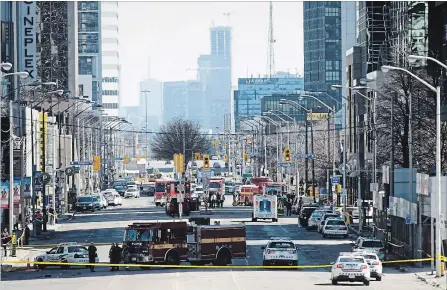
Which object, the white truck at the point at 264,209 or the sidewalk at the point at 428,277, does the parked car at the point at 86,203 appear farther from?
the sidewalk at the point at 428,277

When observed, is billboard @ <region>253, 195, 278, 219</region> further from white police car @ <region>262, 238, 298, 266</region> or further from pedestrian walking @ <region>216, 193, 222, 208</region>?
white police car @ <region>262, 238, 298, 266</region>

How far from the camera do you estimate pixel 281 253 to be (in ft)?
195

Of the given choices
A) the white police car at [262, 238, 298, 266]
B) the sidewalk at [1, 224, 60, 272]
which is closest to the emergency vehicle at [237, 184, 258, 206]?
the sidewalk at [1, 224, 60, 272]

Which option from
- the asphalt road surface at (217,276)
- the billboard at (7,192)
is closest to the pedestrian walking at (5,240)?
the asphalt road surface at (217,276)

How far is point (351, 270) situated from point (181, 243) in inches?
469

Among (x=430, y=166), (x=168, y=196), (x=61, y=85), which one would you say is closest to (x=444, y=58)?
(x=430, y=166)

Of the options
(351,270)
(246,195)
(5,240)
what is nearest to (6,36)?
(246,195)

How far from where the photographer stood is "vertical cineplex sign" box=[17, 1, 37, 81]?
400ft

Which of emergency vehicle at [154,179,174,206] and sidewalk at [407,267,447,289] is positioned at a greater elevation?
emergency vehicle at [154,179,174,206]

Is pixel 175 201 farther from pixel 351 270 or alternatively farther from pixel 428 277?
pixel 351 270

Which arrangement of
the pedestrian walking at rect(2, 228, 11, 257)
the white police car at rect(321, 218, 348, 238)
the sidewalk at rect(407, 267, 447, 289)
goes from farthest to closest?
the white police car at rect(321, 218, 348, 238), the pedestrian walking at rect(2, 228, 11, 257), the sidewalk at rect(407, 267, 447, 289)

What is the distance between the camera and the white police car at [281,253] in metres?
58.7

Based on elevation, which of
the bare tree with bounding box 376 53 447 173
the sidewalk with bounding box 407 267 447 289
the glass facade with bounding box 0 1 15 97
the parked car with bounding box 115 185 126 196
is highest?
the glass facade with bounding box 0 1 15 97

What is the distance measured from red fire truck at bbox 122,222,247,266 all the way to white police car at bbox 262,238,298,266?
1.48m
